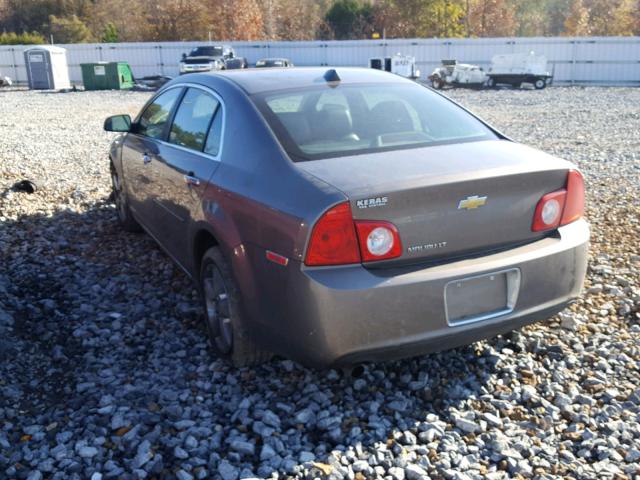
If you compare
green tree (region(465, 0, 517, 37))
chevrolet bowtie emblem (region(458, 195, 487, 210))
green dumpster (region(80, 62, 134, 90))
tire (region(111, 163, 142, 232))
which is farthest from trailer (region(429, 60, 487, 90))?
green tree (region(465, 0, 517, 37))

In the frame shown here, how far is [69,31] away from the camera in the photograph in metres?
53.4

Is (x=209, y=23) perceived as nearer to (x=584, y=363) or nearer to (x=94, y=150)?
(x=94, y=150)

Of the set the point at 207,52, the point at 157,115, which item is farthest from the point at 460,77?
the point at 157,115

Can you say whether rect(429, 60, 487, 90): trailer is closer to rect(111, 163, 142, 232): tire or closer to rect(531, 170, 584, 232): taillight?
rect(111, 163, 142, 232): tire

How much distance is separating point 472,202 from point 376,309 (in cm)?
72

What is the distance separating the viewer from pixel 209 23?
5359cm

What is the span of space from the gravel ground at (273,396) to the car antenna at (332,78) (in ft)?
5.92

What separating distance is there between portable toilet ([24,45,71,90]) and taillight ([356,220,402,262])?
34.0 meters

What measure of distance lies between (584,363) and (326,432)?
1671mm

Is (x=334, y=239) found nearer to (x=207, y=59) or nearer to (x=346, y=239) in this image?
(x=346, y=239)

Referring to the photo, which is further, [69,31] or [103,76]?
[69,31]

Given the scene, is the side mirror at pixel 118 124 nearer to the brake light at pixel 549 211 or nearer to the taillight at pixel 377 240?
the taillight at pixel 377 240

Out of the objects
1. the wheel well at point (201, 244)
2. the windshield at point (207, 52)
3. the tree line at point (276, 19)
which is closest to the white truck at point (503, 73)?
the windshield at point (207, 52)

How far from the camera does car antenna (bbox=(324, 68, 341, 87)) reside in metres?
4.25
